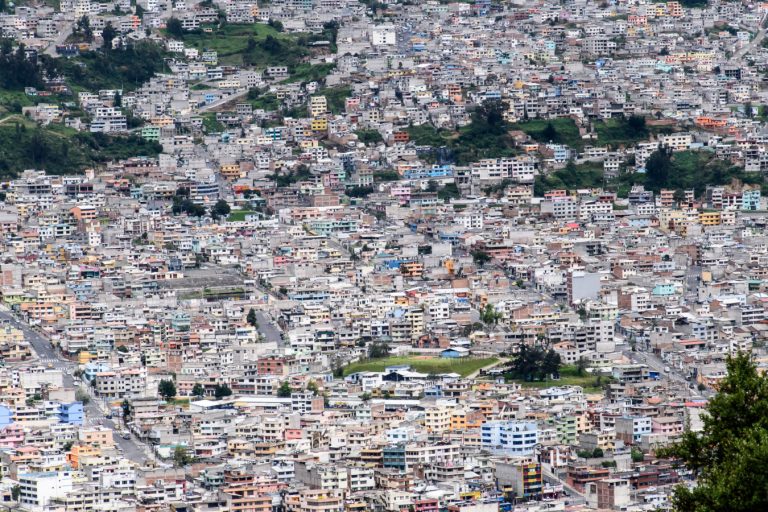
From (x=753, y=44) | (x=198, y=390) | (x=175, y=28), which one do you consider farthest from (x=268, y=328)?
(x=753, y=44)

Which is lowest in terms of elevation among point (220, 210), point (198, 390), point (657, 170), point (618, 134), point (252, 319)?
point (198, 390)

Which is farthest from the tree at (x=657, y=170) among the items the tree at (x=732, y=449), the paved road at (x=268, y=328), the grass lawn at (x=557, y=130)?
the tree at (x=732, y=449)

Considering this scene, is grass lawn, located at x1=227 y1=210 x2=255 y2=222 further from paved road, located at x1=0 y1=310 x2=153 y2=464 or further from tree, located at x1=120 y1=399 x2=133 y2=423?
tree, located at x1=120 y1=399 x2=133 y2=423

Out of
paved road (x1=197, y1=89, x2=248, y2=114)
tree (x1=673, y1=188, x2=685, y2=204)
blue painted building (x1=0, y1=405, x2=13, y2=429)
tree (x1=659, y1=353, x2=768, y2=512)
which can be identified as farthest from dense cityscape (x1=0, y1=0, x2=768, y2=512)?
tree (x1=673, y1=188, x2=685, y2=204)

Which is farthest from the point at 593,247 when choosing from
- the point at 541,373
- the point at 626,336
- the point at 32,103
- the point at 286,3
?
the point at 286,3

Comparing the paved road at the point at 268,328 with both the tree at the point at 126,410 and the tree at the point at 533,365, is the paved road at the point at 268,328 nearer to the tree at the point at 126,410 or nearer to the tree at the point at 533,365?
the tree at the point at 533,365

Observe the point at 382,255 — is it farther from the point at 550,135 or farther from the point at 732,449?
the point at 732,449
